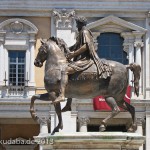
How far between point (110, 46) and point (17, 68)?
A: 4.91m

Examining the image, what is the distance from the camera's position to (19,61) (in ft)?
112

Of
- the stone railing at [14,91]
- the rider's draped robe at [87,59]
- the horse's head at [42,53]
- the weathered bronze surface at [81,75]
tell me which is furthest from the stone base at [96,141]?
the stone railing at [14,91]

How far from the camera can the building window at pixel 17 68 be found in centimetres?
3397

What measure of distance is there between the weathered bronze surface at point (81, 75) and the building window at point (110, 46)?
18.9 meters

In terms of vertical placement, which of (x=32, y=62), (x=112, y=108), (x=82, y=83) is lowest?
(x=112, y=108)

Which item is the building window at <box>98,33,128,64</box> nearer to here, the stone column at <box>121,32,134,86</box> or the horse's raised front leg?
the stone column at <box>121,32,134,86</box>

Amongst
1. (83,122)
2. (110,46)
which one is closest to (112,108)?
(83,122)

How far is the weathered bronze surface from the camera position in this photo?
48.1 feet

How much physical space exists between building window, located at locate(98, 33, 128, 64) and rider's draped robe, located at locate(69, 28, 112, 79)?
18.9 metres

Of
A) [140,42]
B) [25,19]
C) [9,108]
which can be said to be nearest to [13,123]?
[9,108]

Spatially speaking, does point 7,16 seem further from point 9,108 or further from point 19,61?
point 9,108

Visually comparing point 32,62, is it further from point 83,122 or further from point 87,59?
point 87,59

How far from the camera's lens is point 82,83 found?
14.7 meters

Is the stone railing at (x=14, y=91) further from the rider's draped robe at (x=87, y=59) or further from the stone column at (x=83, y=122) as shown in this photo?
the rider's draped robe at (x=87, y=59)
